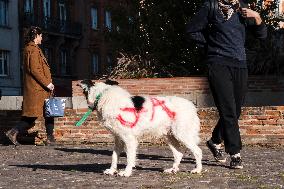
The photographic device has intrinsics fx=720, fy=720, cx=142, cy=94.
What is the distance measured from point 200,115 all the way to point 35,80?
293cm

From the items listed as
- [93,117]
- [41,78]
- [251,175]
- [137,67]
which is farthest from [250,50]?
[251,175]

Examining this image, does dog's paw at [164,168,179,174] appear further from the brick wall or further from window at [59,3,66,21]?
window at [59,3,66,21]

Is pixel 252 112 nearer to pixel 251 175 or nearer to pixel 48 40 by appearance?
pixel 251 175

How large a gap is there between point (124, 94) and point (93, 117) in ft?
20.3

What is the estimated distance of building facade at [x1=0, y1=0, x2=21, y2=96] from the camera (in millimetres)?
43688

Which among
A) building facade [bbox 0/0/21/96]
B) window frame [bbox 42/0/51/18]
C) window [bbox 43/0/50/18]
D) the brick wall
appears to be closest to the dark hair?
the brick wall

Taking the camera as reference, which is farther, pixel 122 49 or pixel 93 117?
pixel 122 49

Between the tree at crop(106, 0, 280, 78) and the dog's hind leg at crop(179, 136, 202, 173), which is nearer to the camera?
the dog's hind leg at crop(179, 136, 202, 173)

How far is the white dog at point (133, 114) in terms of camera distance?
733 centimetres

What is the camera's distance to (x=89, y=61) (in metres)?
53.1

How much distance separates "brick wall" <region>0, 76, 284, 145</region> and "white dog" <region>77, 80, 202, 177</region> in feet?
15.5

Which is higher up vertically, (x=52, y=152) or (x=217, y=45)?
(x=217, y=45)

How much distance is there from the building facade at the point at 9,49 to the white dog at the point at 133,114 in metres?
36.5

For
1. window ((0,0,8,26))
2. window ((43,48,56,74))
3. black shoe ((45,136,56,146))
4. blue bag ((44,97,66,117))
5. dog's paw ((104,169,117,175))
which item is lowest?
black shoe ((45,136,56,146))
